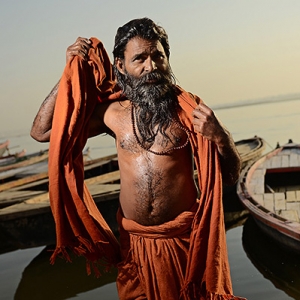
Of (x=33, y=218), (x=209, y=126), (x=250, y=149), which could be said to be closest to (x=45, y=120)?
(x=209, y=126)

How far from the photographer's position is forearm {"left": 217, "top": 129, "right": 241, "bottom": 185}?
6.64ft

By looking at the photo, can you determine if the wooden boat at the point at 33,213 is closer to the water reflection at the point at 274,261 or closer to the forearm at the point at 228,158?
the water reflection at the point at 274,261

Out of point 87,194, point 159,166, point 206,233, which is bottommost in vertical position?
point 206,233

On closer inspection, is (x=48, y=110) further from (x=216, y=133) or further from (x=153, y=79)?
(x=216, y=133)

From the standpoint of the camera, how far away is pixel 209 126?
198 cm

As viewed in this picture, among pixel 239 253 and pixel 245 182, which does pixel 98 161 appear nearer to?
pixel 245 182

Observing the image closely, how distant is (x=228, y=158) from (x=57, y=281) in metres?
3.84

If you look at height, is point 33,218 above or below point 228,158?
below

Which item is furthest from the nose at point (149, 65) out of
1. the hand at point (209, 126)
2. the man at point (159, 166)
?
the hand at point (209, 126)

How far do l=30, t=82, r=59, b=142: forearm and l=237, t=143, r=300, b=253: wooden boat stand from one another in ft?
10.8

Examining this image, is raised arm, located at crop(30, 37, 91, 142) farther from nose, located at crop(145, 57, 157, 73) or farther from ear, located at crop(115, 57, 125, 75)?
nose, located at crop(145, 57, 157, 73)

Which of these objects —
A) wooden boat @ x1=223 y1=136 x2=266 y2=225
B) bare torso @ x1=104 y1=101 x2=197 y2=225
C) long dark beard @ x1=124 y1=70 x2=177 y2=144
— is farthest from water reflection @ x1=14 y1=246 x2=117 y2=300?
long dark beard @ x1=124 y1=70 x2=177 y2=144

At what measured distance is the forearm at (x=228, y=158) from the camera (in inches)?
79.7

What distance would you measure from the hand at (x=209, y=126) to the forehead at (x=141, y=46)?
346mm
